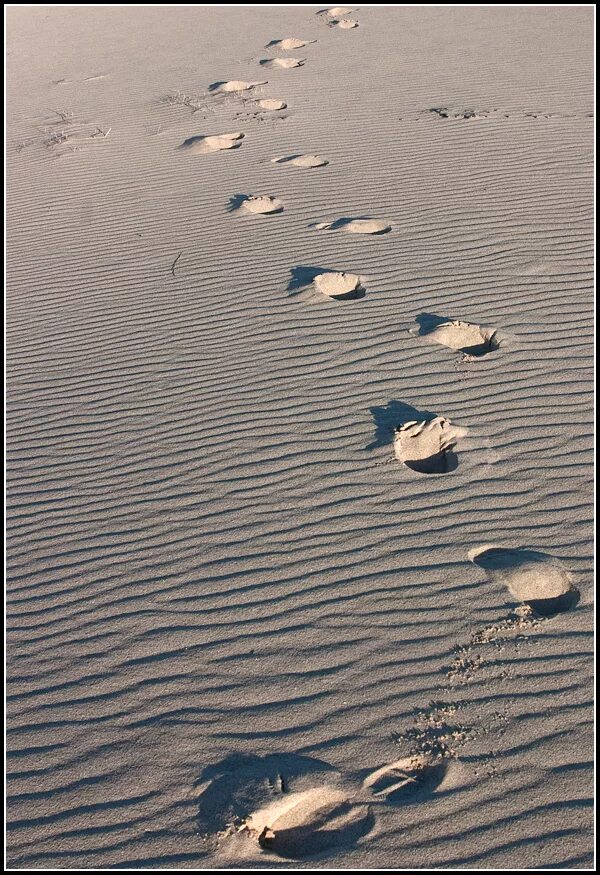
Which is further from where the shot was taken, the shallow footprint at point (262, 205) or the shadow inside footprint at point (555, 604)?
the shallow footprint at point (262, 205)

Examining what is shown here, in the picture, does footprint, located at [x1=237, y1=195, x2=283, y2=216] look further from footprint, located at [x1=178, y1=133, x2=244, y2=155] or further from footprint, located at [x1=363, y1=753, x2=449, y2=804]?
footprint, located at [x1=363, y1=753, x2=449, y2=804]

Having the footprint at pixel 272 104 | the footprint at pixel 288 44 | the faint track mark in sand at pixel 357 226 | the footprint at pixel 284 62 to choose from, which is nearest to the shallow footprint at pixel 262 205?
the faint track mark in sand at pixel 357 226

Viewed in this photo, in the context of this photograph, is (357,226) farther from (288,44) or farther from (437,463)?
(288,44)

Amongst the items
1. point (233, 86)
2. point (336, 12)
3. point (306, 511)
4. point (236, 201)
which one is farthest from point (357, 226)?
point (336, 12)

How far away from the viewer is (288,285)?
20.1 feet

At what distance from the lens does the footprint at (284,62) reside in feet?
40.8

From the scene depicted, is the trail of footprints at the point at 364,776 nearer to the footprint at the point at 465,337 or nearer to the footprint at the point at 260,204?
the footprint at the point at 465,337

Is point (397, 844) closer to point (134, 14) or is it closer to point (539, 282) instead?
point (539, 282)

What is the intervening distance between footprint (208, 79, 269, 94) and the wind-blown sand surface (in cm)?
325

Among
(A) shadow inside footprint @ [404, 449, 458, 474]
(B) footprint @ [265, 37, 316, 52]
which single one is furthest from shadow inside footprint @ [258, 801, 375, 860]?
(B) footprint @ [265, 37, 316, 52]

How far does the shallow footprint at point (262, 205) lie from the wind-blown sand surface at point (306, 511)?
132mm

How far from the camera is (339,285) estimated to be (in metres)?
6.06

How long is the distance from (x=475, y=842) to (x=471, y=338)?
3535mm

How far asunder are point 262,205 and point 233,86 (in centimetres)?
502
